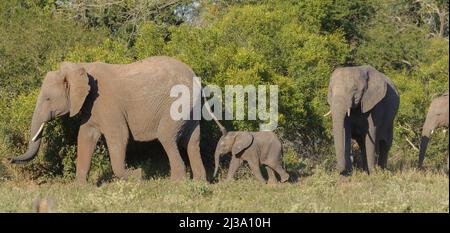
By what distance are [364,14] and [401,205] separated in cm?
1479

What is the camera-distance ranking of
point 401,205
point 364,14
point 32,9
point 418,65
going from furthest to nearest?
1. point 364,14
2. point 32,9
3. point 418,65
4. point 401,205

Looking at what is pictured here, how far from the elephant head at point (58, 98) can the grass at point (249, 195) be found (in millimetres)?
774

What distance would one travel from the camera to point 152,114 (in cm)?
1343

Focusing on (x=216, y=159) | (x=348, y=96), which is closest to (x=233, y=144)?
(x=216, y=159)

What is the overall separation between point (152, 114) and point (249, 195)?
105 inches

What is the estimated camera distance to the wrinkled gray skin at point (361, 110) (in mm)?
13828

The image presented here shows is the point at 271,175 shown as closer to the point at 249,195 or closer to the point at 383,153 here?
the point at 249,195

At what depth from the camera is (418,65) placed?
2062cm

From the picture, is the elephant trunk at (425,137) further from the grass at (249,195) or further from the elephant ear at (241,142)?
the elephant ear at (241,142)

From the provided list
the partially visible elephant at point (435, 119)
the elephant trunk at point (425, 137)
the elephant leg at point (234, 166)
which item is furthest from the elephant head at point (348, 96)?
the elephant leg at point (234, 166)

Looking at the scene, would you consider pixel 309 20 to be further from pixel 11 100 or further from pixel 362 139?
pixel 11 100

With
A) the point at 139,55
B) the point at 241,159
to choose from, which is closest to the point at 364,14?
the point at 139,55

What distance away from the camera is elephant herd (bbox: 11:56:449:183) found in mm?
12906

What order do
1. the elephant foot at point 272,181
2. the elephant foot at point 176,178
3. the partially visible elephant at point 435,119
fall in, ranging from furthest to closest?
the partially visible elephant at point 435,119, the elephant foot at point 272,181, the elephant foot at point 176,178
